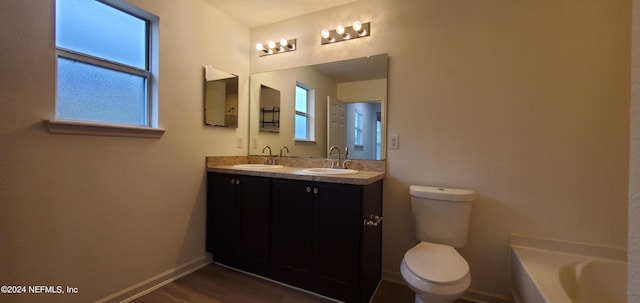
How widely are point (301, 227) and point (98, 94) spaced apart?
1584 millimetres

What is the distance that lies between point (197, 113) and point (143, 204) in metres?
0.82

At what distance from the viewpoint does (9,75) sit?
1.30 metres

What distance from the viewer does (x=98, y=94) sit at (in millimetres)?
1678

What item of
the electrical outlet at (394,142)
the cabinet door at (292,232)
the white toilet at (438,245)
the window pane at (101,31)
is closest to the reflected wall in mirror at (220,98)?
the window pane at (101,31)

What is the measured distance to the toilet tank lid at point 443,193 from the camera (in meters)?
1.70

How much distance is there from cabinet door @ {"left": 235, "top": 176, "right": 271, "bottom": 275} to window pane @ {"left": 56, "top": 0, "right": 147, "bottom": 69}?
1198mm

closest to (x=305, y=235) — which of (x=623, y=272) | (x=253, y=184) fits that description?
(x=253, y=184)

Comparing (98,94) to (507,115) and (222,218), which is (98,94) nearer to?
(222,218)

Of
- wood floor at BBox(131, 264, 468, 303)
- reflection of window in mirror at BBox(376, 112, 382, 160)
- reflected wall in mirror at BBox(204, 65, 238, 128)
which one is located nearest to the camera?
wood floor at BBox(131, 264, 468, 303)

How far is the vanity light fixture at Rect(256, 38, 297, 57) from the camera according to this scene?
2.52m

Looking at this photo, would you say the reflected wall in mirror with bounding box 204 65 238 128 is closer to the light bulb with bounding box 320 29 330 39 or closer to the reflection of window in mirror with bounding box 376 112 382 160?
the light bulb with bounding box 320 29 330 39

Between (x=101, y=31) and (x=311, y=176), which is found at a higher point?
(x=101, y=31)

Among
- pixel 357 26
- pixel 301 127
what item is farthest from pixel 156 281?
pixel 357 26

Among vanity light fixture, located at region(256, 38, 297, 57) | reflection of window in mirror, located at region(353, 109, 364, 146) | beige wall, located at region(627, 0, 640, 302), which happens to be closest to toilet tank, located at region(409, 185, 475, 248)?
reflection of window in mirror, located at region(353, 109, 364, 146)
